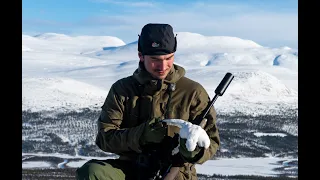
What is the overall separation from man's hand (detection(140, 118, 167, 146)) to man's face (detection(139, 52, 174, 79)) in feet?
0.96

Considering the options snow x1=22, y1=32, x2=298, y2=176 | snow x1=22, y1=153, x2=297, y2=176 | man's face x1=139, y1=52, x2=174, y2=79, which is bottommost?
snow x1=22, y1=32, x2=298, y2=176

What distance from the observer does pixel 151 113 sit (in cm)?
283

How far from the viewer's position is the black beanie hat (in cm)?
276

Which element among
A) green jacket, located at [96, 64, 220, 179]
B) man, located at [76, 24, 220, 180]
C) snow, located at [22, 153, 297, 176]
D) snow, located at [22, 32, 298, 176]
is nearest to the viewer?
man, located at [76, 24, 220, 180]

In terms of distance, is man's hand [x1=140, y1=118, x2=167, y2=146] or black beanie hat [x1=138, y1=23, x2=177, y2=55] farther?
black beanie hat [x1=138, y1=23, x2=177, y2=55]

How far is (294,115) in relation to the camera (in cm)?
1719

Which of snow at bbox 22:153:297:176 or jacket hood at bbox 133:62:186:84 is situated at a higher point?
jacket hood at bbox 133:62:186:84

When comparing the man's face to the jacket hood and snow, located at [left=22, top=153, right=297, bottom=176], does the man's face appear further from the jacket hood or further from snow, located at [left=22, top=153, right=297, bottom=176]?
snow, located at [left=22, top=153, right=297, bottom=176]

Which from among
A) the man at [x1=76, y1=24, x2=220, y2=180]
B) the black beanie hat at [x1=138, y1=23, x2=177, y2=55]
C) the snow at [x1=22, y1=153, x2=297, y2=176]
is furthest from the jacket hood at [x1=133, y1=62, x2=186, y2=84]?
the snow at [x1=22, y1=153, x2=297, y2=176]

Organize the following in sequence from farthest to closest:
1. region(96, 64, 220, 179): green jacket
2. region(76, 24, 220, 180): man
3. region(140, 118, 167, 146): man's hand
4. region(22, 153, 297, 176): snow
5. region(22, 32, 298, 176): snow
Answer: region(22, 32, 298, 176): snow, region(22, 153, 297, 176): snow, region(96, 64, 220, 179): green jacket, region(76, 24, 220, 180): man, region(140, 118, 167, 146): man's hand

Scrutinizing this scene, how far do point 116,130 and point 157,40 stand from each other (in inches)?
19.4

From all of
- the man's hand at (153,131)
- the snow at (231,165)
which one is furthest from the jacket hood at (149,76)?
the snow at (231,165)
